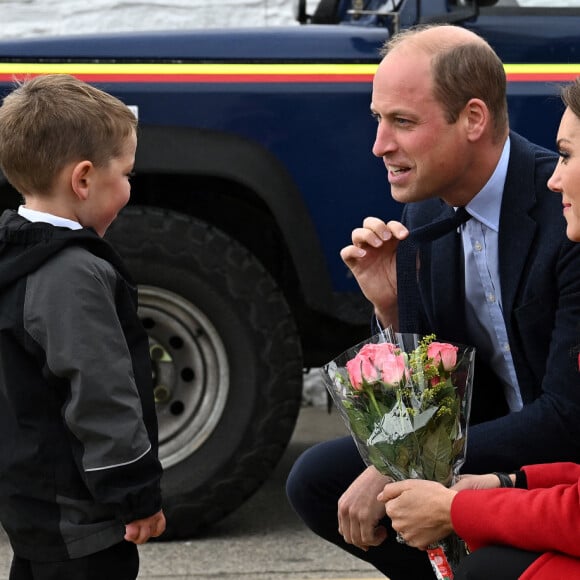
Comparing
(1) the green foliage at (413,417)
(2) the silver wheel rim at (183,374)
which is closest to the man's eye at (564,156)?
(1) the green foliage at (413,417)

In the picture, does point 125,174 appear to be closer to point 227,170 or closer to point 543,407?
point 543,407

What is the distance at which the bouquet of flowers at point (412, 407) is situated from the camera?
8.34 ft

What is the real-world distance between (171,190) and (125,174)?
5.33ft

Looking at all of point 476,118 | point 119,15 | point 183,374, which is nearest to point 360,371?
point 476,118

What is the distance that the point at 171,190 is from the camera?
174 inches

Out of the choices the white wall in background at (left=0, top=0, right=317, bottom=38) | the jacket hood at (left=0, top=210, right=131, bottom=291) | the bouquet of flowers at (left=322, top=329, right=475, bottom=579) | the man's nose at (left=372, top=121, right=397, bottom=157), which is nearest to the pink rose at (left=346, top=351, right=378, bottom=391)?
the bouquet of flowers at (left=322, top=329, right=475, bottom=579)

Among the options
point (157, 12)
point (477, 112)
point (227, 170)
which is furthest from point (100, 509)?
point (157, 12)

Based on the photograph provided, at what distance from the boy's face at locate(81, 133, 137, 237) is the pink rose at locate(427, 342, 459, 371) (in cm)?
68

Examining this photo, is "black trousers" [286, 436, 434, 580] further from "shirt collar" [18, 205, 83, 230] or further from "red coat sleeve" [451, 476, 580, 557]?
"shirt collar" [18, 205, 83, 230]

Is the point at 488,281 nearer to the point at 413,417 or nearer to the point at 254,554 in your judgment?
the point at 413,417

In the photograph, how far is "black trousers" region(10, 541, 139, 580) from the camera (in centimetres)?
265

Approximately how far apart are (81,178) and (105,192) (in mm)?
57

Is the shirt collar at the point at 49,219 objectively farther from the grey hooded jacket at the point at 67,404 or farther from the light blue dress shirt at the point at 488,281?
the light blue dress shirt at the point at 488,281

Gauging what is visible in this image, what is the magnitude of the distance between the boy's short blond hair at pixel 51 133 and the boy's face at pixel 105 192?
2 centimetres
